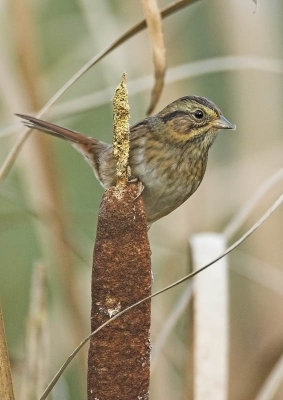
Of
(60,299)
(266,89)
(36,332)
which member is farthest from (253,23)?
(36,332)

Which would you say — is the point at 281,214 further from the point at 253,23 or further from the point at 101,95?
the point at 101,95

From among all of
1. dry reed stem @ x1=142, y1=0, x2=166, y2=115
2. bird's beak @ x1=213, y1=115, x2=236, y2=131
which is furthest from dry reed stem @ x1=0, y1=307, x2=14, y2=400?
bird's beak @ x1=213, y1=115, x2=236, y2=131

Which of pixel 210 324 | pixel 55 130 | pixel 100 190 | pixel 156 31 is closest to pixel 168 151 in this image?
pixel 55 130

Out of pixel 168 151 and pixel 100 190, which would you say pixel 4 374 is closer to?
pixel 168 151

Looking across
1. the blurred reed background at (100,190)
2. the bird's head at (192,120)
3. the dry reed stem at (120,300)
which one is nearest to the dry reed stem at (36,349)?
the blurred reed background at (100,190)

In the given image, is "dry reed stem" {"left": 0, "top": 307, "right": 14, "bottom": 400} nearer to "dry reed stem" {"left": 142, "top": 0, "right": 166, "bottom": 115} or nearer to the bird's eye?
"dry reed stem" {"left": 142, "top": 0, "right": 166, "bottom": 115}

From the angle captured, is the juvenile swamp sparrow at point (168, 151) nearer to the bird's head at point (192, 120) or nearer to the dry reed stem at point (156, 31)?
the bird's head at point (192, 120)
